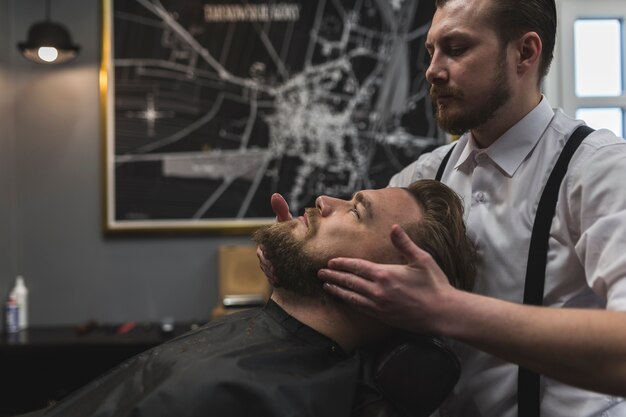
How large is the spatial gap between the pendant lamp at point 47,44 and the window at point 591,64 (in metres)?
2.53

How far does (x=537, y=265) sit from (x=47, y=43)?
270 cm

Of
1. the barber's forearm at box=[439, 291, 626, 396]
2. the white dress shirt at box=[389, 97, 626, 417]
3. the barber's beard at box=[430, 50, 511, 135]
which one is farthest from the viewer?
the barber's beard at box=[430, 50, 511, 135]

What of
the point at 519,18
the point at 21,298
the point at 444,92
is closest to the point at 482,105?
the point at 444,92

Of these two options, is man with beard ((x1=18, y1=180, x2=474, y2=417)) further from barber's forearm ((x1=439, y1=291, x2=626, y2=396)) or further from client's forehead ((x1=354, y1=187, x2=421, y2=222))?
barber's forearm ((x1=439, y1=291, x2=626, y2=396))

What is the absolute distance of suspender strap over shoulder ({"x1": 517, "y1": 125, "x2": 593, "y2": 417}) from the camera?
1442mm

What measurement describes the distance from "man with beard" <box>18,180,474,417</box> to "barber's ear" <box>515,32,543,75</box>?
36cm

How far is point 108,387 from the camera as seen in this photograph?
5.21ft

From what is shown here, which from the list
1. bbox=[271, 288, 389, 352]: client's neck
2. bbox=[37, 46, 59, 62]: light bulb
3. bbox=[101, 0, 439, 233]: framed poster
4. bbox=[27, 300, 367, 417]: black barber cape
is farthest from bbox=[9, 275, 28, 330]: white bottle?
bbox=[271, 288, 389, 352]: client's neck

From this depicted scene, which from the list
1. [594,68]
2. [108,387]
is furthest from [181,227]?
[594,68]

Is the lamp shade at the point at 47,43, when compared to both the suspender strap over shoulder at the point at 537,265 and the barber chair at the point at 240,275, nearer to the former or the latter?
the barber chair at the point at 240,275

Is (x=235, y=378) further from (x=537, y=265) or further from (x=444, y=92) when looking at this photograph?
(x=444, y=92)

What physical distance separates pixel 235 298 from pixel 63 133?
1.30 meters

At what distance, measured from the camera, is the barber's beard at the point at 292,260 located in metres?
1.62

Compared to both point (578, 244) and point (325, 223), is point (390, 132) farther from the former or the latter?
point (578, 244)
